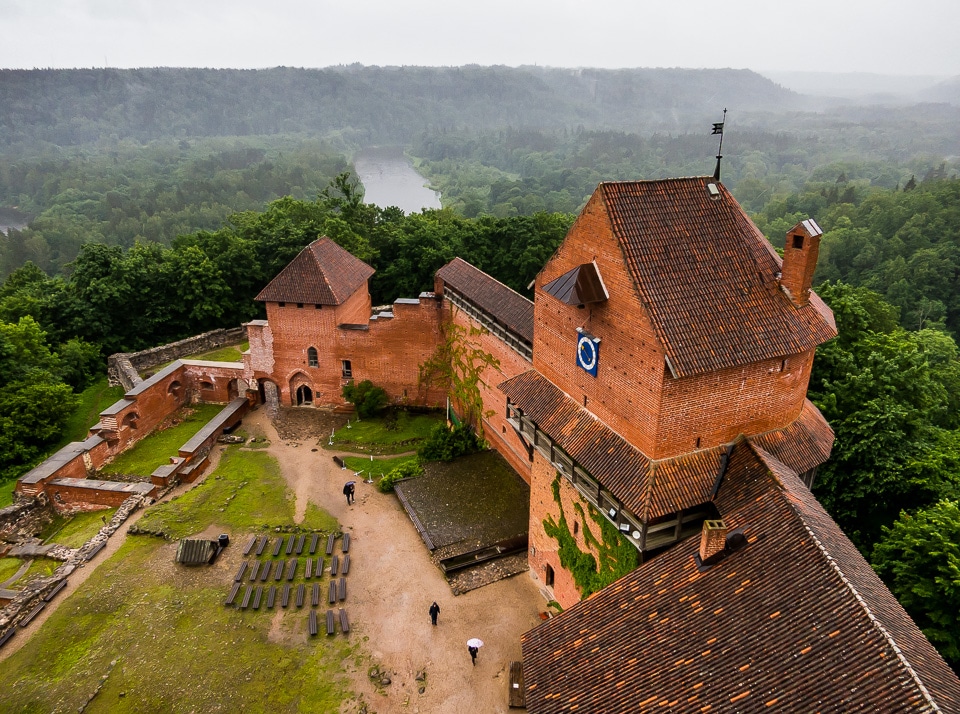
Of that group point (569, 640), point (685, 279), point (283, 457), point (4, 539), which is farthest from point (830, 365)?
point (4, 539)

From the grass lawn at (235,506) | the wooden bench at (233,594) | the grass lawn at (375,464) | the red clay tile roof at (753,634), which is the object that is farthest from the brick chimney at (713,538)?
the grass lawn at (375,464)

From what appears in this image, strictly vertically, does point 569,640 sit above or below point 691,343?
below

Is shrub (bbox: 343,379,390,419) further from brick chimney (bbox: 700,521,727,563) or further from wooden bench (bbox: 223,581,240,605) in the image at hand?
brick chimney (bbox: 700,521,727,563)

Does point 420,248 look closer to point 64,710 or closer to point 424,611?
point 424,611

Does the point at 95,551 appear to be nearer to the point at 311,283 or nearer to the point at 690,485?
the point at 311,283

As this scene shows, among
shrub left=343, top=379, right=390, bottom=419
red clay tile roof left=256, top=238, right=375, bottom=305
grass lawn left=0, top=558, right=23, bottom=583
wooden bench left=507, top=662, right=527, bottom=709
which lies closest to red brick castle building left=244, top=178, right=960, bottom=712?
wooden bench left=507, top=662, right=527, bottom=709

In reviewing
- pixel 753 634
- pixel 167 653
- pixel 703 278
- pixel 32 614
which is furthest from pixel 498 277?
pixel 753 634

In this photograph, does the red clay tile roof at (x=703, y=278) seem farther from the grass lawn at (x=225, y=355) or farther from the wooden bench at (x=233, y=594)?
the grass lawn at (x=225, y=355)
